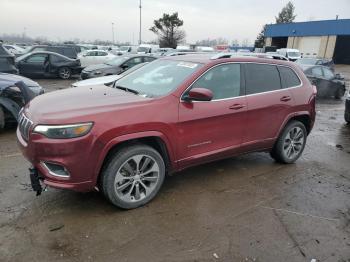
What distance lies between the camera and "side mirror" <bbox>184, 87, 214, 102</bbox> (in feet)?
13.1

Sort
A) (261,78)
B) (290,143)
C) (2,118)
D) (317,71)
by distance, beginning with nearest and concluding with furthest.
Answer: (261,78) → (290,143) → (2,118) → (317,71)

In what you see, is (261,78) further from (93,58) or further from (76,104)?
(93,58)

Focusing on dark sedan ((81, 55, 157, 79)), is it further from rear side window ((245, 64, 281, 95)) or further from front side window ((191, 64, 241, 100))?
front side window ((191, 64, 241, 100))

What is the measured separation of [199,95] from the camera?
4.01 metres

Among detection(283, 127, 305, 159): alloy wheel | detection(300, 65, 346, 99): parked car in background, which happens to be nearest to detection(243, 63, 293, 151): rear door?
detection(283, 127, 305, 159): alloy wheel

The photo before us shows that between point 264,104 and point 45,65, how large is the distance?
1482 cm

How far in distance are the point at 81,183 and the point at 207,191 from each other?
1.72 m

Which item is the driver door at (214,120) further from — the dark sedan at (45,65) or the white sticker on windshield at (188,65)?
the dark sedan at (45,65)

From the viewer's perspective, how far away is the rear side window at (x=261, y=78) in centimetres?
489

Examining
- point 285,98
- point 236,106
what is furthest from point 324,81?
point 236,106

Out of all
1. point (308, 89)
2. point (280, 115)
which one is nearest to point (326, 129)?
point (308, 89)

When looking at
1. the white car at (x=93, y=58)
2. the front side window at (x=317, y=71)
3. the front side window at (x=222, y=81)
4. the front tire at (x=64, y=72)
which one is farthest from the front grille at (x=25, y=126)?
the white car at (x=93, y=58)

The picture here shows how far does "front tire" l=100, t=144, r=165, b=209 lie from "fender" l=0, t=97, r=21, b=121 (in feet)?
12.3

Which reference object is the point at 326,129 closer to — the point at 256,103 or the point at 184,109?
the point at 256,103
